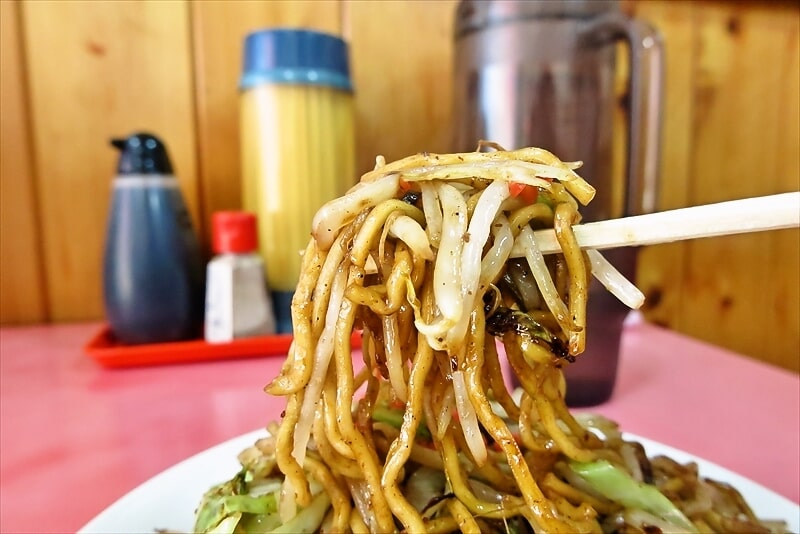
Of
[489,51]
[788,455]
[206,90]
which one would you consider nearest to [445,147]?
[489,51]

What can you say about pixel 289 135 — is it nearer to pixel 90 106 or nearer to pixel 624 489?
pixel 90 106

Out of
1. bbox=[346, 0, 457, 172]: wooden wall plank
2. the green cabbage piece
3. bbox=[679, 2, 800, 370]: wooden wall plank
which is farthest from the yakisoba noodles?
bbox=[346, 0, 457, 172]: wooden wall plank

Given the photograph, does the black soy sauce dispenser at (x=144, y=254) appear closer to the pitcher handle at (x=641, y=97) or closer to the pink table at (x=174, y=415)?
the pink table at (x=174, y=415)

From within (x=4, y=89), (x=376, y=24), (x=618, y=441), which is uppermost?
(x=376, y=24)

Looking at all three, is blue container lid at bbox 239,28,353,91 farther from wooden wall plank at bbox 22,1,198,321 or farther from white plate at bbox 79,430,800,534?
white plate at bbox 79,430,800,534

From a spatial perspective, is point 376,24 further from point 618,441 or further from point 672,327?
point 618,441

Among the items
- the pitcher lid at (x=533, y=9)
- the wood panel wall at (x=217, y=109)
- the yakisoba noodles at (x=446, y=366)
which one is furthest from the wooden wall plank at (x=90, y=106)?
the yakisoba noodles at (x=446, y=366)
